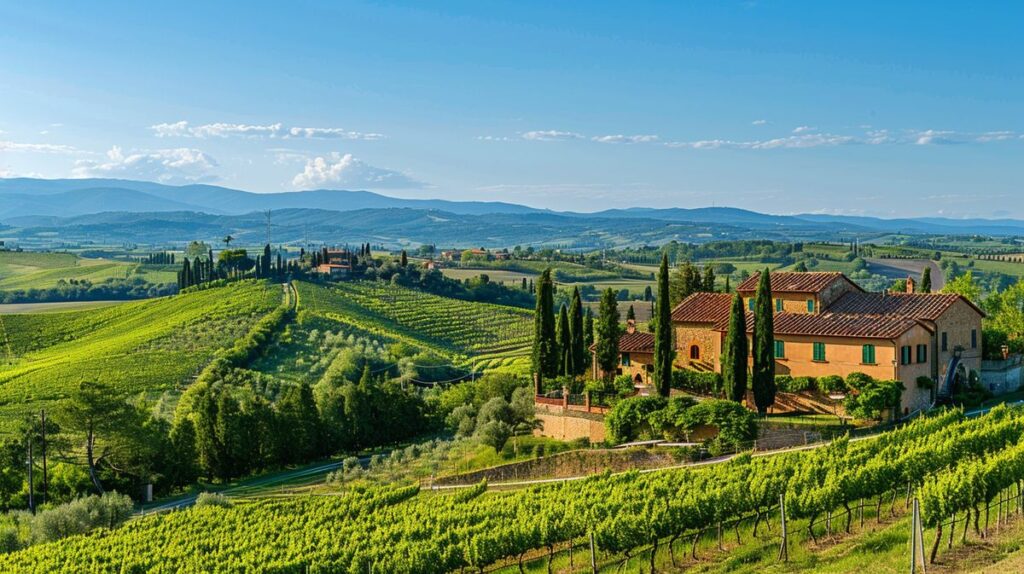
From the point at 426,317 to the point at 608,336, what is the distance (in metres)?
61.7

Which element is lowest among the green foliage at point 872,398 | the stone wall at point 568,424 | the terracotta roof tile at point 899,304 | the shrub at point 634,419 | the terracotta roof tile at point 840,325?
the stone wall at point 568,424

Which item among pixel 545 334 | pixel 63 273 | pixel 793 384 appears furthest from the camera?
pixel 63 273

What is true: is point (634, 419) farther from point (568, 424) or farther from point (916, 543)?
point (916, 543)

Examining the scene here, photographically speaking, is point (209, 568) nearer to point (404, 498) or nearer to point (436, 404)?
point (404, 498)

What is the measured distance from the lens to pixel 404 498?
1380 inches

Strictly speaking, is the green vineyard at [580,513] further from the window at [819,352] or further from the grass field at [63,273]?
the grass field at [63,273]

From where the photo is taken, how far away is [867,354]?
38.2m

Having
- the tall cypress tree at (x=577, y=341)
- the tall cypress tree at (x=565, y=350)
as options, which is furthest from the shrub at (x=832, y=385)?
the tall cypress tree at (x=565, y=350)

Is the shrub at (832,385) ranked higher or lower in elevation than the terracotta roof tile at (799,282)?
lower

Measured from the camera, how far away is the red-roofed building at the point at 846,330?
126 ft

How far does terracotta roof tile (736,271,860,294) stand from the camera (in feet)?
142

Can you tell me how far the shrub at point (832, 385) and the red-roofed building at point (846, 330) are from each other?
0.92 m

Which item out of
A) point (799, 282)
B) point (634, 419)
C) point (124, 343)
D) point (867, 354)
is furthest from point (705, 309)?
point (124, 343)

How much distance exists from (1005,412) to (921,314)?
963 cm
